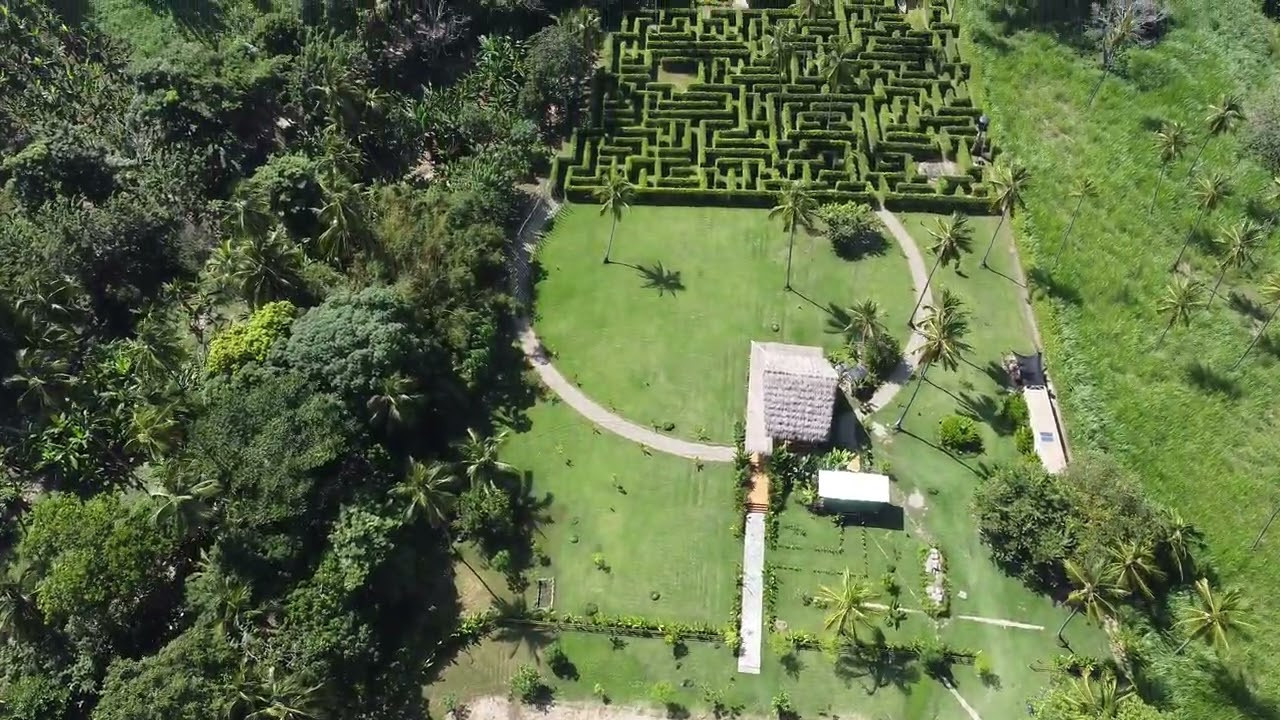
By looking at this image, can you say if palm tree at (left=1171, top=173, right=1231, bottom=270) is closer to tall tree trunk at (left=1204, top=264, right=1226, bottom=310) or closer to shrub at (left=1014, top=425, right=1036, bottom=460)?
tall tree trunk at (left=1204, top=264, right=1226, bottom=310)

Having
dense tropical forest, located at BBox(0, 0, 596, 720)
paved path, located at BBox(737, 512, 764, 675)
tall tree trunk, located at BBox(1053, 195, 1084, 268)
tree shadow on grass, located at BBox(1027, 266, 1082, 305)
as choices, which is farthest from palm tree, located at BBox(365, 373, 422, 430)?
tall tree trunk, located at BBox(1053, 195, 1084, 268)

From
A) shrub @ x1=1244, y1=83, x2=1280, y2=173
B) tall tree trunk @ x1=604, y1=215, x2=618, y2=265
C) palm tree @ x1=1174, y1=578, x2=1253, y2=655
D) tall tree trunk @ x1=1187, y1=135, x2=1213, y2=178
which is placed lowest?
palm tree @ x1=1174, y1=578, x2=1253, y2=655

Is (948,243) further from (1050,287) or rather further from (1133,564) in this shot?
(1133,564)

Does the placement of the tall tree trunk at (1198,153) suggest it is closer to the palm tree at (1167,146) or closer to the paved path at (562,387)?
the palm tree at (1167,146)

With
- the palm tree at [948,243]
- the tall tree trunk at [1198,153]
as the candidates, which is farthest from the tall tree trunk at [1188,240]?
the palm tree at [948,243]

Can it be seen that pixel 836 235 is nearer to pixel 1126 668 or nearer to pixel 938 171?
pixel 938 171

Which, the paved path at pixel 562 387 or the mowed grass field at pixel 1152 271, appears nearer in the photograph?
the mowed grass field at pixel 1152 271
